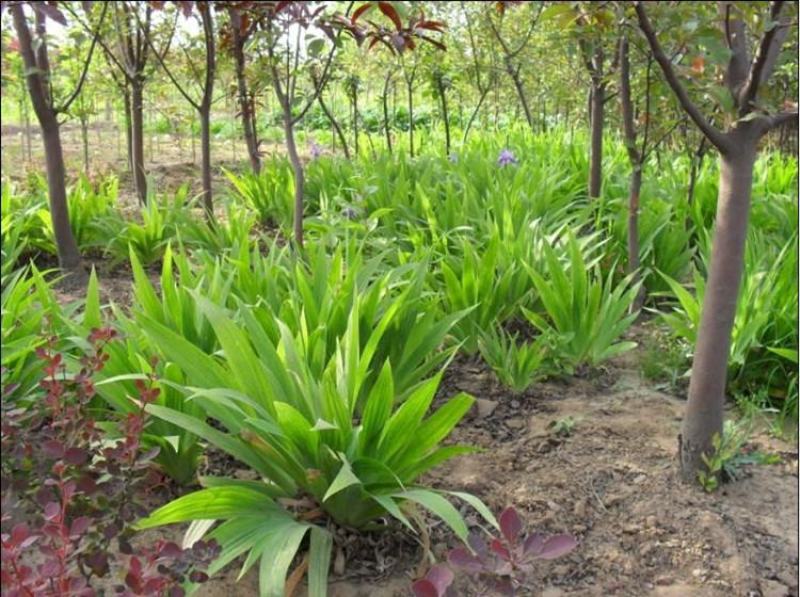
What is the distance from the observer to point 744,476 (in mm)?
2000

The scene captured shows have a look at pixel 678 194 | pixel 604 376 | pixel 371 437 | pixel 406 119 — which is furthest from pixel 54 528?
pixel 406 119

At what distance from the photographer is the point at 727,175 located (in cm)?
178

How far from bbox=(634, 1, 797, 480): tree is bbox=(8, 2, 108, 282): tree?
8.22ft

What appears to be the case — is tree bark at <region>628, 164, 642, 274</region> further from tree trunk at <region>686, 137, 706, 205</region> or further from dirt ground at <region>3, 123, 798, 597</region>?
dirt ground at <region>3, 123, 798, 597</region>

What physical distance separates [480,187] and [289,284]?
7.39 feet

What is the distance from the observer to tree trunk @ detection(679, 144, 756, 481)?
69.6 inches

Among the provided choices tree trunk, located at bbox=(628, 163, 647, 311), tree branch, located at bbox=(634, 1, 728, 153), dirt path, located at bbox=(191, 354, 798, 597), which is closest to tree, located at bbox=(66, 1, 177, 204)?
tree trunk, located at bbox=(628, 163, 647, 311)

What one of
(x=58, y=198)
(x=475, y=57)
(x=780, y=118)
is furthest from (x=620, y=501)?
(x=475, y=57)

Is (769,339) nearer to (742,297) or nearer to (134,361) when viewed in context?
(742,297)

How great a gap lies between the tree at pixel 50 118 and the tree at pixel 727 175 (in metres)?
2.51

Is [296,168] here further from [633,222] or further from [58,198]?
[633,222]

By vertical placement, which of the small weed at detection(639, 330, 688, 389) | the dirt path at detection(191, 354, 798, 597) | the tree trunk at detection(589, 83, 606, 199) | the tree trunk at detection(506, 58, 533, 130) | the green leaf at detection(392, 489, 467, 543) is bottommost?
the dirt path at detection(191, 354, 798, 597)

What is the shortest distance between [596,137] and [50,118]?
2499mm

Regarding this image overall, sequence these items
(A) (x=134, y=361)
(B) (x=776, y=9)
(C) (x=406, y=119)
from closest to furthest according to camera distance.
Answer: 1. (B) (x=776, y=9)
2. (A) (x=134, y=361)
3. (C) (x=406, y=119)
